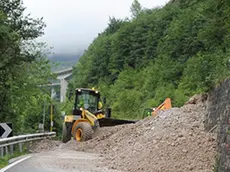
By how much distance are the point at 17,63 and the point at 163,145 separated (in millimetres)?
12126

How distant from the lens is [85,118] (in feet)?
74.6

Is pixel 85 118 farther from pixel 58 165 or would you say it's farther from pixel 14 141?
pixel 58 165

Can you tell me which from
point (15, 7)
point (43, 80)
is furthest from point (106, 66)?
point (15, 7)

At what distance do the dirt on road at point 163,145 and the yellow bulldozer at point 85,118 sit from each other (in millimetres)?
1431

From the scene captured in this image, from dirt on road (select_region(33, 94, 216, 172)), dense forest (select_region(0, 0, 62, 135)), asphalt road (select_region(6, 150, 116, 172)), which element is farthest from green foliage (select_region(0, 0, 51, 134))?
asphalt road (select_region(6, 150, 116, 172))

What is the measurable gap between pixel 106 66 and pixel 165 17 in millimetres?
15079

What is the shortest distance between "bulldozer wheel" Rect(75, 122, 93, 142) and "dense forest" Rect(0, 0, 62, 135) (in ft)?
15.1

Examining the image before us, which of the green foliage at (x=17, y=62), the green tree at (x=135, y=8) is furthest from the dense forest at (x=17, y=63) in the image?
the green tree at (x=135, y=8)

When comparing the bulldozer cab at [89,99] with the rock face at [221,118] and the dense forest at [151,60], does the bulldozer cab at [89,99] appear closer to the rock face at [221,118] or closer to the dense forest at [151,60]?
the dense forest at [151,60]

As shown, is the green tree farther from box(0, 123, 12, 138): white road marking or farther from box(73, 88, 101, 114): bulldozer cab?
box(0, 123, 12, 138): white road marking

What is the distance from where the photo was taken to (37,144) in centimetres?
2169

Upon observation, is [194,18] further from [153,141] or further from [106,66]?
[153,141]

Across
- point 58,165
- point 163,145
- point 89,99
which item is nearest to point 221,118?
point 163,145

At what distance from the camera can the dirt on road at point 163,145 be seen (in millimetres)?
11992
